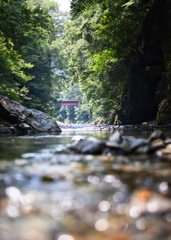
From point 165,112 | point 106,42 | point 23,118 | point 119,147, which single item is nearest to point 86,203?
point 119,147

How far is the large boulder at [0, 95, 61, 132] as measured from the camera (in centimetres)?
1583

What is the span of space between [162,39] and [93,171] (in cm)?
1690

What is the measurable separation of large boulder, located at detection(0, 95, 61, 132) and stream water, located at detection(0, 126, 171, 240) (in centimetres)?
1238

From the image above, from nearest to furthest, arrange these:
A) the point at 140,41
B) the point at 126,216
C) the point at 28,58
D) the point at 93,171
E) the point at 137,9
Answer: the point at 126,216
the point at 93,171
the point at 137,9
the point at 140,41
the point at 28,58

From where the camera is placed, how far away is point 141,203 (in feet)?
7.67

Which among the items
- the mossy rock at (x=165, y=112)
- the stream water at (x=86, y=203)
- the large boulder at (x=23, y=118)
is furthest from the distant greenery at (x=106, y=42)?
the stream water at (x=86, y=203)

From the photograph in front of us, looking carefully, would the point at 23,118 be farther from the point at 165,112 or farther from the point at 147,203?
the point at 147,203

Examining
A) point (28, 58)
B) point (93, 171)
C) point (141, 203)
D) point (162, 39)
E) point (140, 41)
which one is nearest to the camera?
point (141, 203)

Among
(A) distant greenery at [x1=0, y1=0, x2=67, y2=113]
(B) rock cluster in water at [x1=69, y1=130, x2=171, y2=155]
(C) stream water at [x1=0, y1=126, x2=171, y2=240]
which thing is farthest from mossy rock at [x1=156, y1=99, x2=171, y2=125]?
(C) stream water at [x1=0, y1=126, x2=171, y2=240]

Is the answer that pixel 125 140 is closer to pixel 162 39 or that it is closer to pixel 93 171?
pixel 93 171

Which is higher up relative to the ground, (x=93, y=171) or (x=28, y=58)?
(x=28, y=58)

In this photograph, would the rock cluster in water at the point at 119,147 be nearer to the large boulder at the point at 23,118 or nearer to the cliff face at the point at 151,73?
the large boulder at the point at 23,118

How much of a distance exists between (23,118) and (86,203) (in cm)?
1446

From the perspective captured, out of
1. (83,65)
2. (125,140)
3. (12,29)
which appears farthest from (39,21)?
(83,65)
